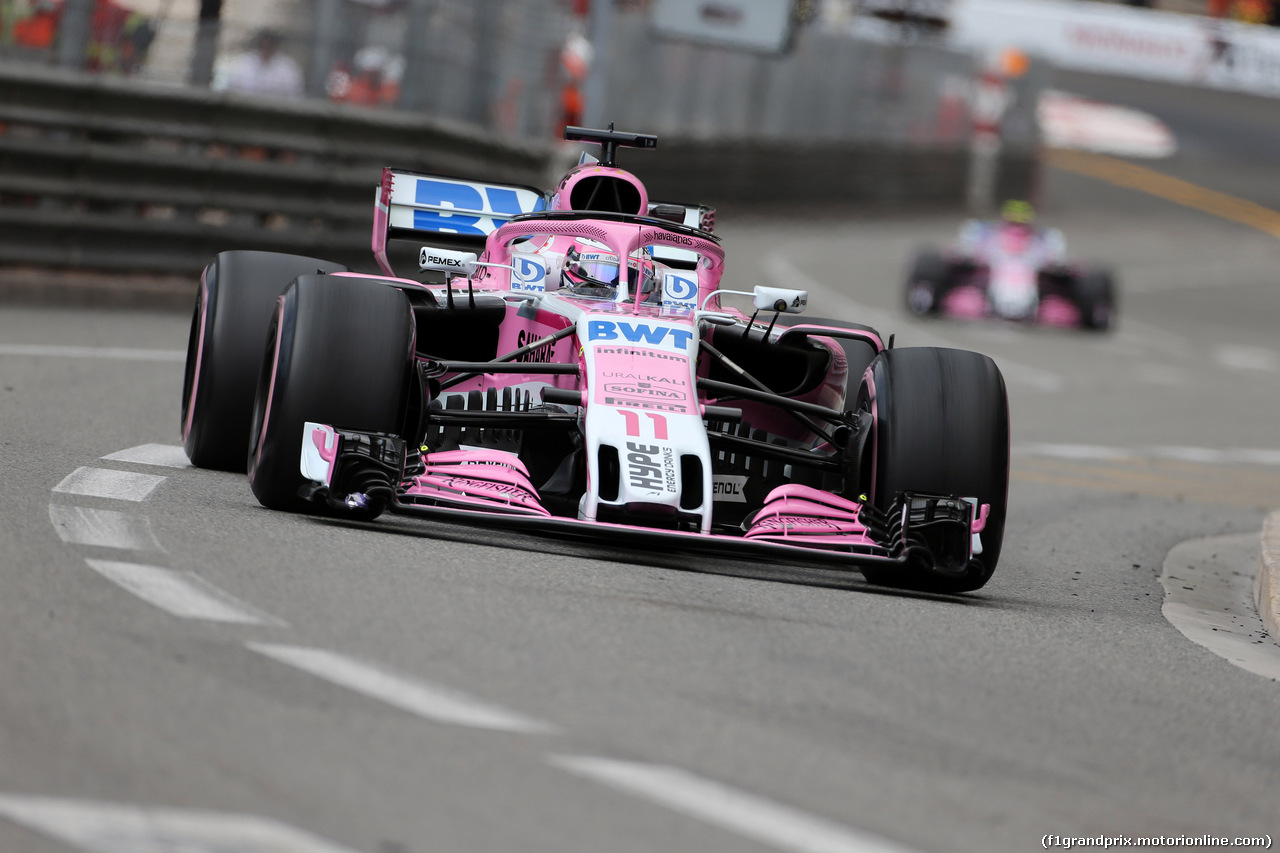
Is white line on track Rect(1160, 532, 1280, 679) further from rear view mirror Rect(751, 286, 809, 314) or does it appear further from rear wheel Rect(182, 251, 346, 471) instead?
rear wheel Rect(182, 251, 346, 471)

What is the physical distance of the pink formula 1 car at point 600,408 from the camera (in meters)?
6.30

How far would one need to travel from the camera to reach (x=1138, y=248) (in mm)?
36625

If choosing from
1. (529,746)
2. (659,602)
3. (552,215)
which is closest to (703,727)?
(529,746)

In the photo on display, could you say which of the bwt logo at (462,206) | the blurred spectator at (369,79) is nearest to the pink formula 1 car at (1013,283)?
the blurred spectator at (369,79)

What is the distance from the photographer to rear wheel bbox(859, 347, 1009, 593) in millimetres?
6555

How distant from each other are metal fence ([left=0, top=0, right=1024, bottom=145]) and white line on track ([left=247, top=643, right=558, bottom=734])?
32.9ft

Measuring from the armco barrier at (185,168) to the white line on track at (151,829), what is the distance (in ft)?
34.5

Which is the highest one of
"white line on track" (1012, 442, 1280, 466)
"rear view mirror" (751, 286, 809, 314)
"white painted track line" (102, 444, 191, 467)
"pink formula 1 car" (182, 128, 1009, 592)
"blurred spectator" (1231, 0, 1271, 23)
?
"blurred spectator" (1231, 0, 1271, 23)

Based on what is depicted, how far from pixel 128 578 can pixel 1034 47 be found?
150 feet

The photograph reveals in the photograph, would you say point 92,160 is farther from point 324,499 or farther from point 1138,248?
point 1138,248

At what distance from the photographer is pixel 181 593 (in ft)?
15.9

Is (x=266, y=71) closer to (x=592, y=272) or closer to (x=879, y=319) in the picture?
(x=592, y=272)

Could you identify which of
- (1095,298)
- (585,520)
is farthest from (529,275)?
(1095,298)

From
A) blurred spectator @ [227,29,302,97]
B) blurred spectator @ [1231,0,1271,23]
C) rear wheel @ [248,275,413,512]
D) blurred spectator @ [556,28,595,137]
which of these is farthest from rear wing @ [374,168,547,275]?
blurred spectator @ [1231,0,1271,23]
